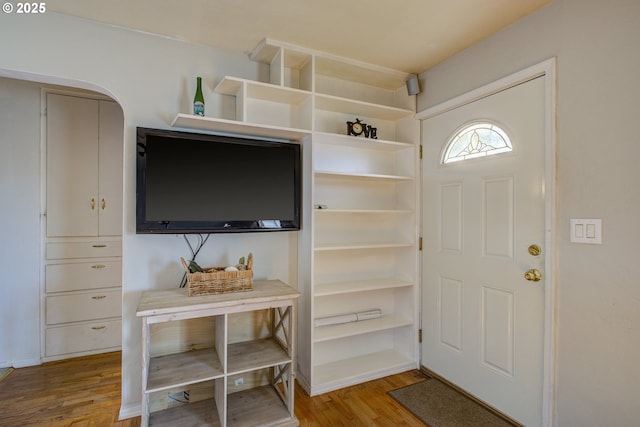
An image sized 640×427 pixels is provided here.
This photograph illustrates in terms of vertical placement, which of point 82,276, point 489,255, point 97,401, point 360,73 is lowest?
point 97,401

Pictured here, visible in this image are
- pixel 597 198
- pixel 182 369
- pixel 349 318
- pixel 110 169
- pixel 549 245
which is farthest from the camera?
pixel 110 169

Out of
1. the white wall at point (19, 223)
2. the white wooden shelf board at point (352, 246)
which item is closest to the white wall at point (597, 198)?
the white wooden shelf board at point (352, 246)

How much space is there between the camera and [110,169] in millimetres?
2990

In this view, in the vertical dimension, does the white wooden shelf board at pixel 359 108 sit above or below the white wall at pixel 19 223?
above

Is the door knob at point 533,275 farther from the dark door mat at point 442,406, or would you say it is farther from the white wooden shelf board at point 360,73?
the white wooden shelf board at point 360,73

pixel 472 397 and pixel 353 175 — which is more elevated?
pixel 353 175

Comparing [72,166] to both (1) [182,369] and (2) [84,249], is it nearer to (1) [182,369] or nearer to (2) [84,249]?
(2) [84,249]

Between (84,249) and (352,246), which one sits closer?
(352,246)

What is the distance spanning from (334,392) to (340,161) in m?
1.76

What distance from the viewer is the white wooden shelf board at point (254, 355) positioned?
1.91 m

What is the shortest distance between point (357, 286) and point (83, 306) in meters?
2.46

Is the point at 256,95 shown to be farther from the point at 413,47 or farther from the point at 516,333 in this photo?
the point at 516,333

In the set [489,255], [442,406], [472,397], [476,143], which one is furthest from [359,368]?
[476,143]

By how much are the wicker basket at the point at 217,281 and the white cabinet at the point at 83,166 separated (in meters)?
1.61
